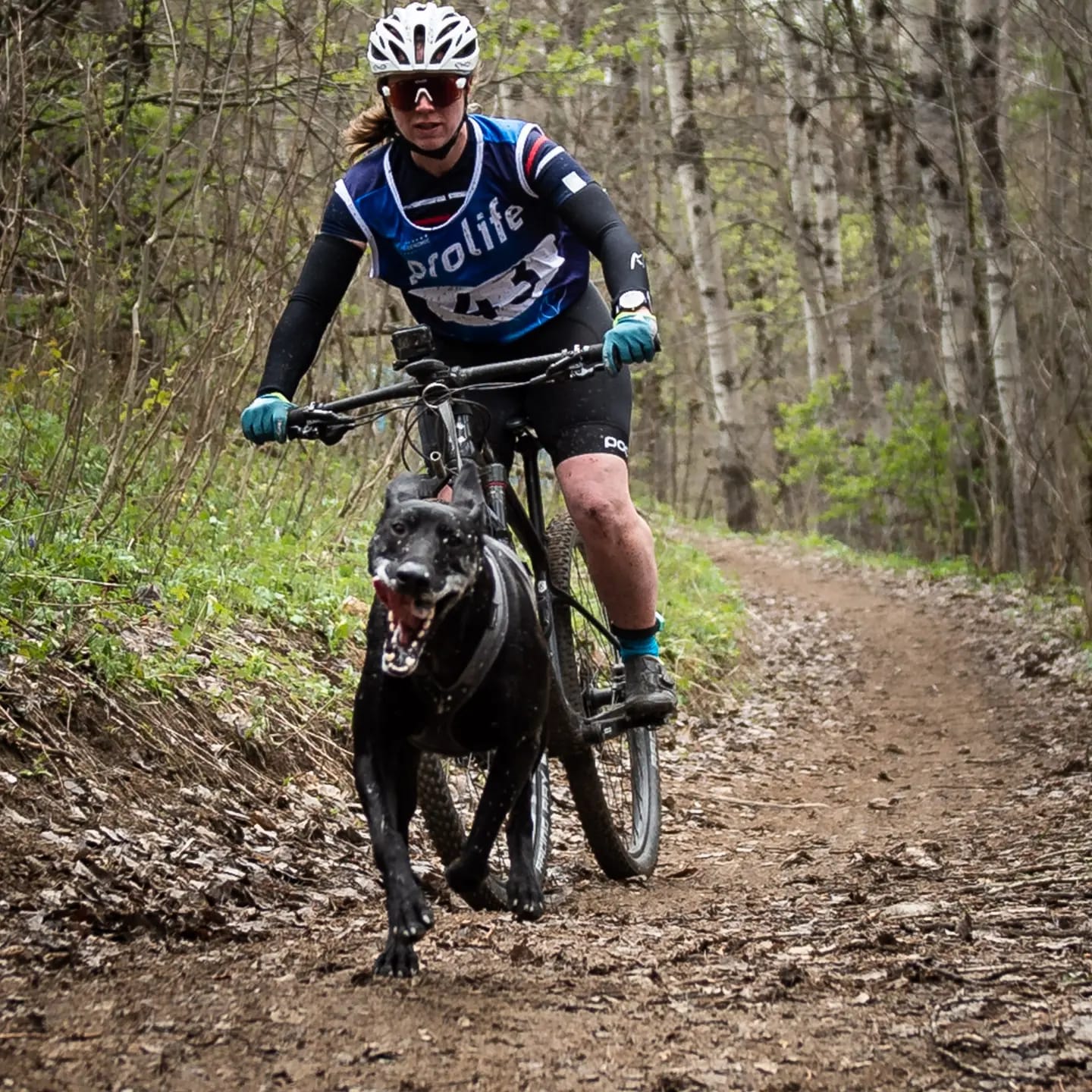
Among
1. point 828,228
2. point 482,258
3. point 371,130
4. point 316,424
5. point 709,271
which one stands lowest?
point 316,424

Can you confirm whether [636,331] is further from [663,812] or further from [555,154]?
[663,812]

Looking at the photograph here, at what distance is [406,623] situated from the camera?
306 centimetres

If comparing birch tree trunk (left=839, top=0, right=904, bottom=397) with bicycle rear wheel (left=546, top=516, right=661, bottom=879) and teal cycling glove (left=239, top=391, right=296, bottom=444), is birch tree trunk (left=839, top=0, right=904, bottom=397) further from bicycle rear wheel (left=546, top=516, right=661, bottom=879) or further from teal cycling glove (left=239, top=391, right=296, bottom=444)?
teal cycling glove (left=239, top=391, right=296, bottom=444)

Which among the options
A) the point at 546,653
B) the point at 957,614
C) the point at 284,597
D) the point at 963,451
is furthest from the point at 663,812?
the point at 963,451

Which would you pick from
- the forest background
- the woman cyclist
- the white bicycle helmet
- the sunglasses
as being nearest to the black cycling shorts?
the woman cyclist

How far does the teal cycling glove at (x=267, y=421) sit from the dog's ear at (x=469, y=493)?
Result: 2.31 ft

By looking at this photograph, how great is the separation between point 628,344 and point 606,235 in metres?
0.56

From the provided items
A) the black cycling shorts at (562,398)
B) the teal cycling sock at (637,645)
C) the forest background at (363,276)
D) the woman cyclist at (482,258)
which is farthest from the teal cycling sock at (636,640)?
the forest background at (363,276)

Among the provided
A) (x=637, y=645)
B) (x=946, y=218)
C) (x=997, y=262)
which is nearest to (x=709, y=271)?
(x=946, y=218)

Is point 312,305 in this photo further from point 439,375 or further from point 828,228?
point 828,228

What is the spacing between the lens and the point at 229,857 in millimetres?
4793

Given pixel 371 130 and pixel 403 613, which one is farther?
pixel 371 130

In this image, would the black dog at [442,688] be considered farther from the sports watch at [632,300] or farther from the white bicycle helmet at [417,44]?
the white bicycle helmet at [417,44]

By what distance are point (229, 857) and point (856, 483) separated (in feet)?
58.8
